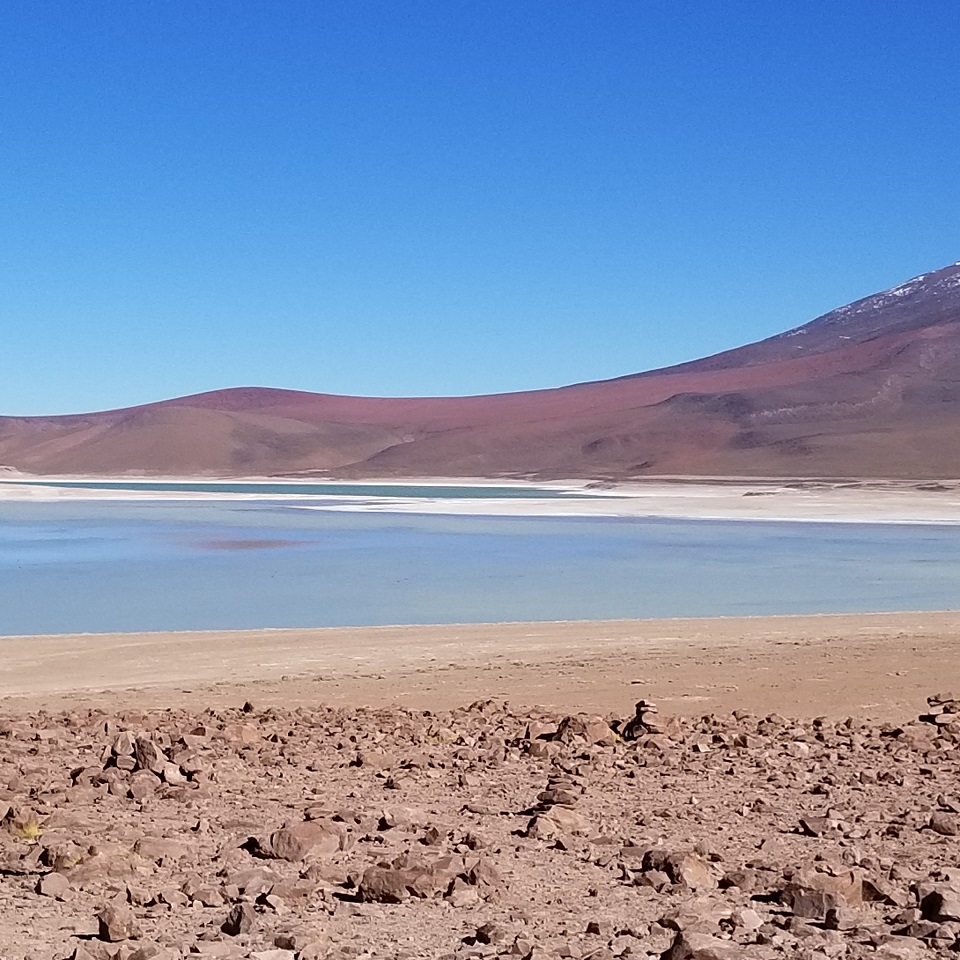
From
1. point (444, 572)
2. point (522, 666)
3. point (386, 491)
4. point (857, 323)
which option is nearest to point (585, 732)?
point (522, 666)

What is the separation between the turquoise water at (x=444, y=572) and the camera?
12953 millimetres

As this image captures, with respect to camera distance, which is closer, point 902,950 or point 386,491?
point 902,950

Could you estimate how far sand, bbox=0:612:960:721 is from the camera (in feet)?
25.2

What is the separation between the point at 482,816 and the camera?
15.0 feet

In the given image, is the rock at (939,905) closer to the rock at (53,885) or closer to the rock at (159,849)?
the rock at (159,849)

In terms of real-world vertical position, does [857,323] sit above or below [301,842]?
above

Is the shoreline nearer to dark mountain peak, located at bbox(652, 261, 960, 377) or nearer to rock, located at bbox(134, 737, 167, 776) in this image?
rock, located at bbox(134, 737, 167, 776)

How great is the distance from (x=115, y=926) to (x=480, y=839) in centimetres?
125

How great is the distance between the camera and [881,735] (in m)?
6.01

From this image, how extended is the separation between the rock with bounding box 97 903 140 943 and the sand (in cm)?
416

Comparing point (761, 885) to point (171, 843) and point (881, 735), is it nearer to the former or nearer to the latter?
point (171, 843)

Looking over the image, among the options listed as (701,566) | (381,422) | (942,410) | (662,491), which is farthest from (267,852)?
(381,422)

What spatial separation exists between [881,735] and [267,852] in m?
3.12

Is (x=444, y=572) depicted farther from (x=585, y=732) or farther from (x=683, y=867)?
(x=683, y=867)
